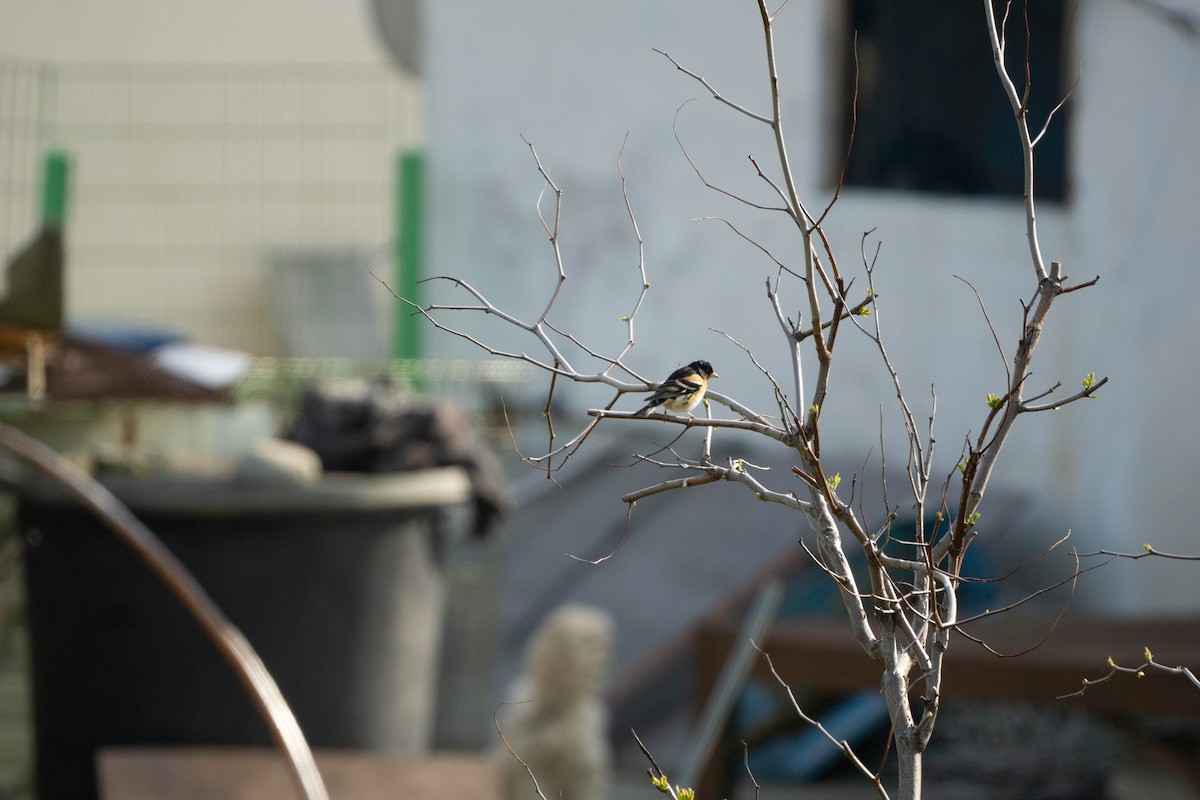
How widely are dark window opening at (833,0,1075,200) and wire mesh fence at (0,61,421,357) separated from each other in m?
2.02

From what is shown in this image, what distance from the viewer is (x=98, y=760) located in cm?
324

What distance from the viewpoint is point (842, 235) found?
15.1ft

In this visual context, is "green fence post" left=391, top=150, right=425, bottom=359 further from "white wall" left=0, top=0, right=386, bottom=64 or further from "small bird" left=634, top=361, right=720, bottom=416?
"small bird" left=634, top=361, right=720, bottom=416

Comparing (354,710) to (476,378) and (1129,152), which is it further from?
(1129,152)

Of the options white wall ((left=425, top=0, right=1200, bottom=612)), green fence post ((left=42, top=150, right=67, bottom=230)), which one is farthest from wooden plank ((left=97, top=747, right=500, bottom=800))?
green fence post ((left=42, top=150, right=67, bottom=230))

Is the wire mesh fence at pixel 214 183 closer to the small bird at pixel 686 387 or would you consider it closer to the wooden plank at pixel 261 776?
the wooden plank at pixel 261 776

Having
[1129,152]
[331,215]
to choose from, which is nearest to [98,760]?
[331,215]

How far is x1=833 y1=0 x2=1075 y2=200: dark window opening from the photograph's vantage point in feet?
14.3

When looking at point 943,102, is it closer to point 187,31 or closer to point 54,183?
point 54,183

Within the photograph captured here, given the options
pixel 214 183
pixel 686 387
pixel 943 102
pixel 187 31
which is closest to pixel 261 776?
pixel 686 387

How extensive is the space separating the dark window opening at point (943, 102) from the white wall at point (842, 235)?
11 centimetres

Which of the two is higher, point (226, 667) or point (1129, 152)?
point (1129, 152)

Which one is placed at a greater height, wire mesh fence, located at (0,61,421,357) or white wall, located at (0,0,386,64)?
white wall, located at (0,0,386,64)

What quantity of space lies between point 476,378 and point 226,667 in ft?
7.58
